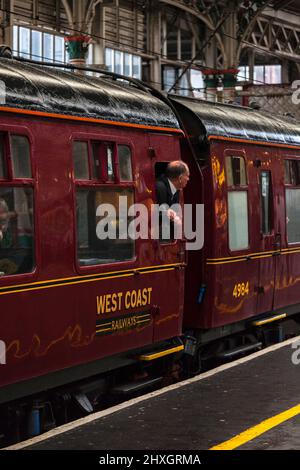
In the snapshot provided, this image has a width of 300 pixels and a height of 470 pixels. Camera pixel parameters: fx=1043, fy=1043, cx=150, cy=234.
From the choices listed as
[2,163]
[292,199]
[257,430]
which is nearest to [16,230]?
[2,163]

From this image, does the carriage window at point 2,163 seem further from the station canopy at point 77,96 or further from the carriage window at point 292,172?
the carriage window at point 292,172

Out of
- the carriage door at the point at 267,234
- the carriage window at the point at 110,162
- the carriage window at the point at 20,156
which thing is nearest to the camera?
the carriage window at the point at 20,156

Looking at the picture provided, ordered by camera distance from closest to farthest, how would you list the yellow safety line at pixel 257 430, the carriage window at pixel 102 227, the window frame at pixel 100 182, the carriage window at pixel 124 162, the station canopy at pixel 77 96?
the yellow safety line at pixel 257 430 → the station canopy at pixel 77 96 → the window frame at pixel 100 182 → the carriage window at pixel 102 227 → the carriage window at pixel 124 162

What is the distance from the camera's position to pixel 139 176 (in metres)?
9.38

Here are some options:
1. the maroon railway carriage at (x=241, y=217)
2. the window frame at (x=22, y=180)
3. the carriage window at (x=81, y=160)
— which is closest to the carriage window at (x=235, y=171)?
the maroon railway carriage at (x=241, y=217)

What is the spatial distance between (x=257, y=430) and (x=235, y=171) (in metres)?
4.51

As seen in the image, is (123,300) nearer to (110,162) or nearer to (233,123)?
(110,162)

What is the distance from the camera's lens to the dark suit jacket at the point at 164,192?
9.81 metres

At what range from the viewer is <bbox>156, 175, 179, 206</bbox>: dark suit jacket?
32.2 feet

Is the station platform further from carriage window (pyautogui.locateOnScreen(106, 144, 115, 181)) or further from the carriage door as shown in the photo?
the carriage door

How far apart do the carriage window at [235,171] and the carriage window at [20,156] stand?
13.4 ft

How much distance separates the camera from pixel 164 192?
9867mm

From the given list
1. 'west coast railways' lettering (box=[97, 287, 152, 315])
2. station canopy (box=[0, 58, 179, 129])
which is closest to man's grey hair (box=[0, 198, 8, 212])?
station canopy (box=[0, 58, 179, 129])
